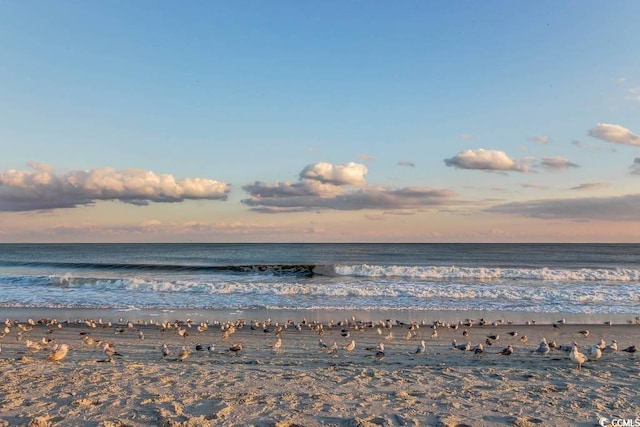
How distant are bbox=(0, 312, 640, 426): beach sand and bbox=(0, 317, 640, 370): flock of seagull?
16cm

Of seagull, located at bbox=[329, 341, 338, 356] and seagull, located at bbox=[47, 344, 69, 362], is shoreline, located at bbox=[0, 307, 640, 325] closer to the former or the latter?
seagull, located at bbox=[329, 341, 338, 356]

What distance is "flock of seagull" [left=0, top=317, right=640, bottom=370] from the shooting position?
11133mm

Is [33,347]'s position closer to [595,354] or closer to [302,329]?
[302,329]

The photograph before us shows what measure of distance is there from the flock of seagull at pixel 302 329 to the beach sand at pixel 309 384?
16 centimetres

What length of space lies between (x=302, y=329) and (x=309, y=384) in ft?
21.4

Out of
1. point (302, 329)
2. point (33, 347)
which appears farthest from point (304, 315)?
point (33, 347)

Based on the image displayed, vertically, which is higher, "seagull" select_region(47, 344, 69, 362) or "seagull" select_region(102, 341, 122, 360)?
"seagull" select_region(47, 344, 69, 362)

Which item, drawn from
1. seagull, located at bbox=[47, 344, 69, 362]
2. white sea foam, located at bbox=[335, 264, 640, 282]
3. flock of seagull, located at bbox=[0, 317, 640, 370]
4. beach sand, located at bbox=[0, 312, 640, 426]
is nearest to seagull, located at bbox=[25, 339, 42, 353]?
flock of seagull, located at bbox=[0, 317, 640, 370]

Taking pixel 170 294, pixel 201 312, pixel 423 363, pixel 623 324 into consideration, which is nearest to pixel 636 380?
pixel 423 363

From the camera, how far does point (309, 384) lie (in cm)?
832

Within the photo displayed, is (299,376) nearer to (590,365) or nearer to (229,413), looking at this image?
(229,413)

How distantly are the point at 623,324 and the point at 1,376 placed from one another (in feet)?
59.4

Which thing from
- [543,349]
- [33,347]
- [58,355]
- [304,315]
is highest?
[543,349]

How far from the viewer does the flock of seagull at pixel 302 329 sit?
1113cm
